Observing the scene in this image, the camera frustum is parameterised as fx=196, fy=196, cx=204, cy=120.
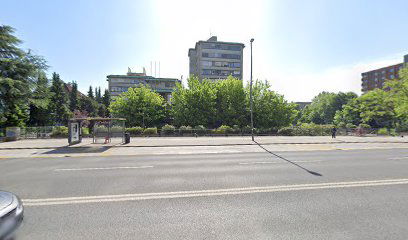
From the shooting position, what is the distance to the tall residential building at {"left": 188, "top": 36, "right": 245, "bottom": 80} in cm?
6994

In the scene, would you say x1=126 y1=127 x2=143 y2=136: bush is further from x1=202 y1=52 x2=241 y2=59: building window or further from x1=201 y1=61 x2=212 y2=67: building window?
x1=202 y1=52 x2=241 y2=59: building window

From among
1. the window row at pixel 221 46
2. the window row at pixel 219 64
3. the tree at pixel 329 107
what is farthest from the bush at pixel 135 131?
the tree at pixel 329 107

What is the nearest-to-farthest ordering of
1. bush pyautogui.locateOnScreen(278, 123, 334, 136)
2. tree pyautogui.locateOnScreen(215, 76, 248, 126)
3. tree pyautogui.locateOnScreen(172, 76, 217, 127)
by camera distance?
1. bush pyautogui.locateOnScreen(278, 123, 334, 136)
2. tree pyautogui.locateOnScreen(172, 76, 217, 127)
3. tree pyautogui.locateOnScreen(215, 76, 248, 126)

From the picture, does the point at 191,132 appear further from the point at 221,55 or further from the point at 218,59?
the point at 221,55

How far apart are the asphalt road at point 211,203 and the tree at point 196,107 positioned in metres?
24.2

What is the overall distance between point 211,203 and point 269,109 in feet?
105

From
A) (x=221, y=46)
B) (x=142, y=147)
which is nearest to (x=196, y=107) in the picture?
(x=142, y=147)

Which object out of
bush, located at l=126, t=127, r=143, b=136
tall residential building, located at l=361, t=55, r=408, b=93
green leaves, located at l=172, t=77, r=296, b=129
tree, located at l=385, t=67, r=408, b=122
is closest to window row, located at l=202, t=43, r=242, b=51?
green leaves, located at l=172, t=77, r=296, b=129

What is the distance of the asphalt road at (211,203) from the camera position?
357 cm

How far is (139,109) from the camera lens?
33.1 metres

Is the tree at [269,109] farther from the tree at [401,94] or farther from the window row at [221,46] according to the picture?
the window row at [221,46]

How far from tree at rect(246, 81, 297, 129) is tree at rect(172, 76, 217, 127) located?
713 cm

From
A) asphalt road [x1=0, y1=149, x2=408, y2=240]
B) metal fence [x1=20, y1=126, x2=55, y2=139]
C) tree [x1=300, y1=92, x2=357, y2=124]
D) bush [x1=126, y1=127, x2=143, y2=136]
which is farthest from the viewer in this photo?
tree [x1=300, y1=92, x2=357, y2=124]

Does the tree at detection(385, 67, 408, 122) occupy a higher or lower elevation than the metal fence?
higher
